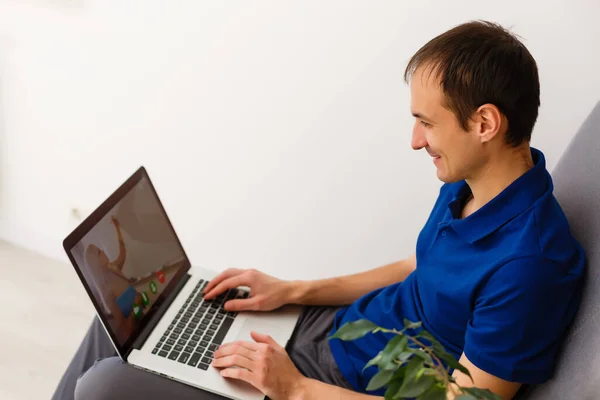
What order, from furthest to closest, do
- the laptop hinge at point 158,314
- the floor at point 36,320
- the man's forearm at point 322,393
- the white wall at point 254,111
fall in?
the floor at point 36,320, the white wall at point 254,111, the laptop hinge at point 158,314, the man's forearm at point 322,393

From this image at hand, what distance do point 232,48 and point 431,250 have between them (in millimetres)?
858

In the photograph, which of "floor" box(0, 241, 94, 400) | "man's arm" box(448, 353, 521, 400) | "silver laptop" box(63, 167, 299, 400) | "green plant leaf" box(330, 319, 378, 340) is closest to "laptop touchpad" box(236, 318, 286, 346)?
"silver laptop" box(63, 167, 299, 400)

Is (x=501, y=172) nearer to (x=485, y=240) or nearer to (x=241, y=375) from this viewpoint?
(x=485, y=240)

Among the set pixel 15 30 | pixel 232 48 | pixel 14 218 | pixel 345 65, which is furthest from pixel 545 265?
pixel 14 218

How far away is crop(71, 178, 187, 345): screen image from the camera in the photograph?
107 centimetres

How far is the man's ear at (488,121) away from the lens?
36.1 inches

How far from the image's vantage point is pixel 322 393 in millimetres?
1034

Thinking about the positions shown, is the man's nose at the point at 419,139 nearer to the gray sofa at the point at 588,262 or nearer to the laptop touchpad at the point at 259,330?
the gray sofa at the point at 588,262

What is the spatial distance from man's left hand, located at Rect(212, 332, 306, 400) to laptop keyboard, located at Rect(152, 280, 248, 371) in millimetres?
49

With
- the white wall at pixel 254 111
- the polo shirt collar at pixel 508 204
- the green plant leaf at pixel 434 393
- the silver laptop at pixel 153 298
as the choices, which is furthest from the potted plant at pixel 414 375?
the white wall at pixel 254 111

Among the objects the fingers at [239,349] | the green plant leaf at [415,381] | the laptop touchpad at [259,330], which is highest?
the green plant leaf at [415,381]

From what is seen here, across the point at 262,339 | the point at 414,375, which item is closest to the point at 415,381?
the point at 414,375

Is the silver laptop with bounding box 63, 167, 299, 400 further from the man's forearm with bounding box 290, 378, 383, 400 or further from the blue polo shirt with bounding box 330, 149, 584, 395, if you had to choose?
the blue polo shirt with bounding box 330, 149, 584, 395

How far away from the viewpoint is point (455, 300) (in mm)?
971
